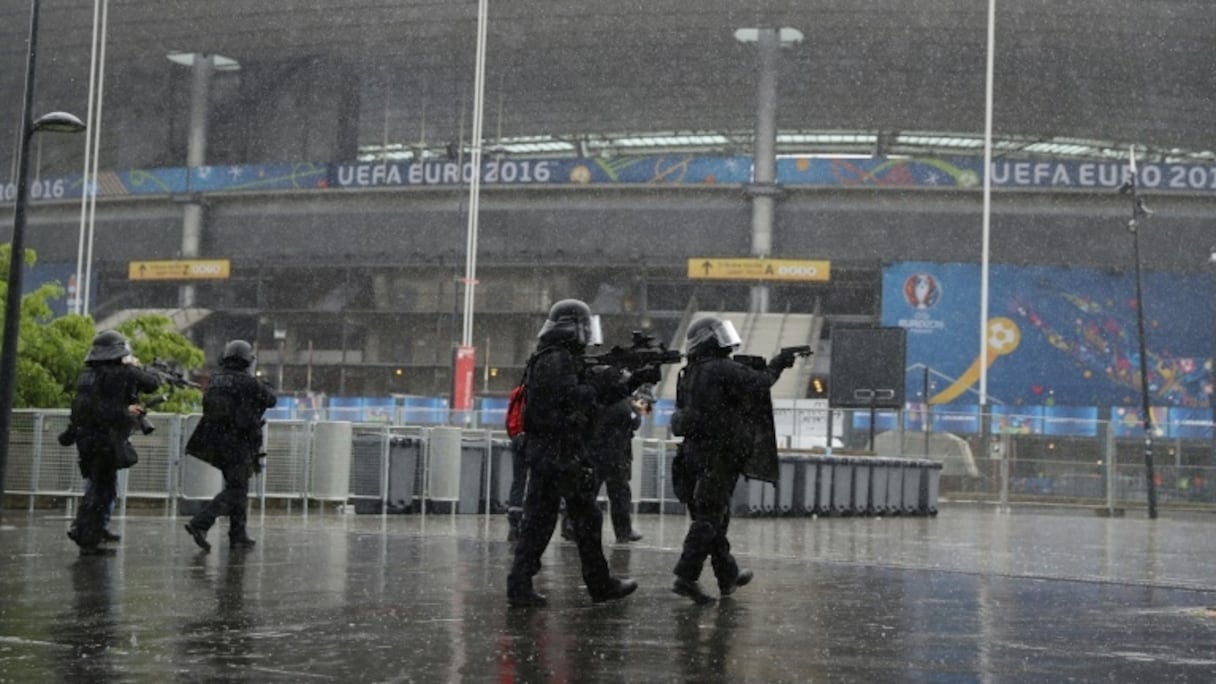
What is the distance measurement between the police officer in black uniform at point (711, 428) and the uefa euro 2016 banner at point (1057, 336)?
42.2m

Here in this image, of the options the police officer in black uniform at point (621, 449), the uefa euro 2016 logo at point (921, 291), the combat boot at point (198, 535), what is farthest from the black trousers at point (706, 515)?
the uefa euro 2016 logo at point (921, 291)

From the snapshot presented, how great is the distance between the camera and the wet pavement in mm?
6445

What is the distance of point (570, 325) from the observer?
29.6ft

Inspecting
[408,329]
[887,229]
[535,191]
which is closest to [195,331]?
[408,329]

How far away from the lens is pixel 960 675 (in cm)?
645

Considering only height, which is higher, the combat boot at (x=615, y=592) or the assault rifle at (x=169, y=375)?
the assault rifle at (x=169, y=375)

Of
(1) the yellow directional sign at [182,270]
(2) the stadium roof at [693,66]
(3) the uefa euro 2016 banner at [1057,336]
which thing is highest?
(2) the stadium roof at [693,66]

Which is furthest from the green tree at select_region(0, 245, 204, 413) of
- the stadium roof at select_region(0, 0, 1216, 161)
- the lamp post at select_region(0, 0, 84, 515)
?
the stadium roof at select_region(0, 0, 1216, 161)

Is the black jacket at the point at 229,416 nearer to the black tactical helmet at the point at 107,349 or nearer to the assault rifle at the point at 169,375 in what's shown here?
the black tactical helmet at the point at 107,349

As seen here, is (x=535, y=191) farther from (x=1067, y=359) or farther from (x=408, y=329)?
(x=1067, y=359)

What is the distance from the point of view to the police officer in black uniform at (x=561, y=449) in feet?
29.3

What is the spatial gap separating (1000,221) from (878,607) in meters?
45.4

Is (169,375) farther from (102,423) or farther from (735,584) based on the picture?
(735,584)

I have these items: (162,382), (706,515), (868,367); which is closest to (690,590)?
(706,515)
